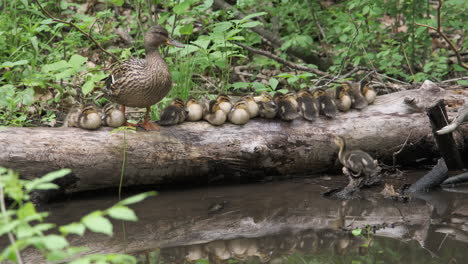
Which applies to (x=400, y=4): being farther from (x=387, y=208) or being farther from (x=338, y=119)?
(x=387, y=208)

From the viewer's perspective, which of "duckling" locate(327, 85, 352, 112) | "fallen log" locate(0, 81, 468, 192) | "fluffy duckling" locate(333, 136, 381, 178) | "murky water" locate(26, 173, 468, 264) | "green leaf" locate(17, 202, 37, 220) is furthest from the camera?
"duckling" locate(327, 85, 352, 112)

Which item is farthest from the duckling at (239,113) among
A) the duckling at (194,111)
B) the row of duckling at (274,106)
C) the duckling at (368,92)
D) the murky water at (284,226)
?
the duckling at (368,92)

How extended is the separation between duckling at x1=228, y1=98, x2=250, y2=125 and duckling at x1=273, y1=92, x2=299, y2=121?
0.99ft

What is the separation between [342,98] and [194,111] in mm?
1307

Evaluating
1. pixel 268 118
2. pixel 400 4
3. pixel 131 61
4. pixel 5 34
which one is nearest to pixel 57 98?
pixel 5 34

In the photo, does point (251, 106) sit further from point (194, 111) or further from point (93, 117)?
point (93, 117)

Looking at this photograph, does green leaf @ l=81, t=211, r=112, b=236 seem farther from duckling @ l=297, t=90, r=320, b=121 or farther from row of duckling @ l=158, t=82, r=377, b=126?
duckling @ l=297, t=90, r=320, b=121

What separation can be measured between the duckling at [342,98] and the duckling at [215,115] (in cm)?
103

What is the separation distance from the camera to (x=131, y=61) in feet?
17.2

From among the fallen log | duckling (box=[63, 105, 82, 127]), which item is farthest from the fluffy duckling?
duckling (box=[63, 105, 82, 127])

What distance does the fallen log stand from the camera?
477cm

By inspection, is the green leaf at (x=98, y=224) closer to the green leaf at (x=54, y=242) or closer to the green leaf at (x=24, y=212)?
the green leaf at (x=54, y=242)

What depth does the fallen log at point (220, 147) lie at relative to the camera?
188 inches

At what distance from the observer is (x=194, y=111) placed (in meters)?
5.23
